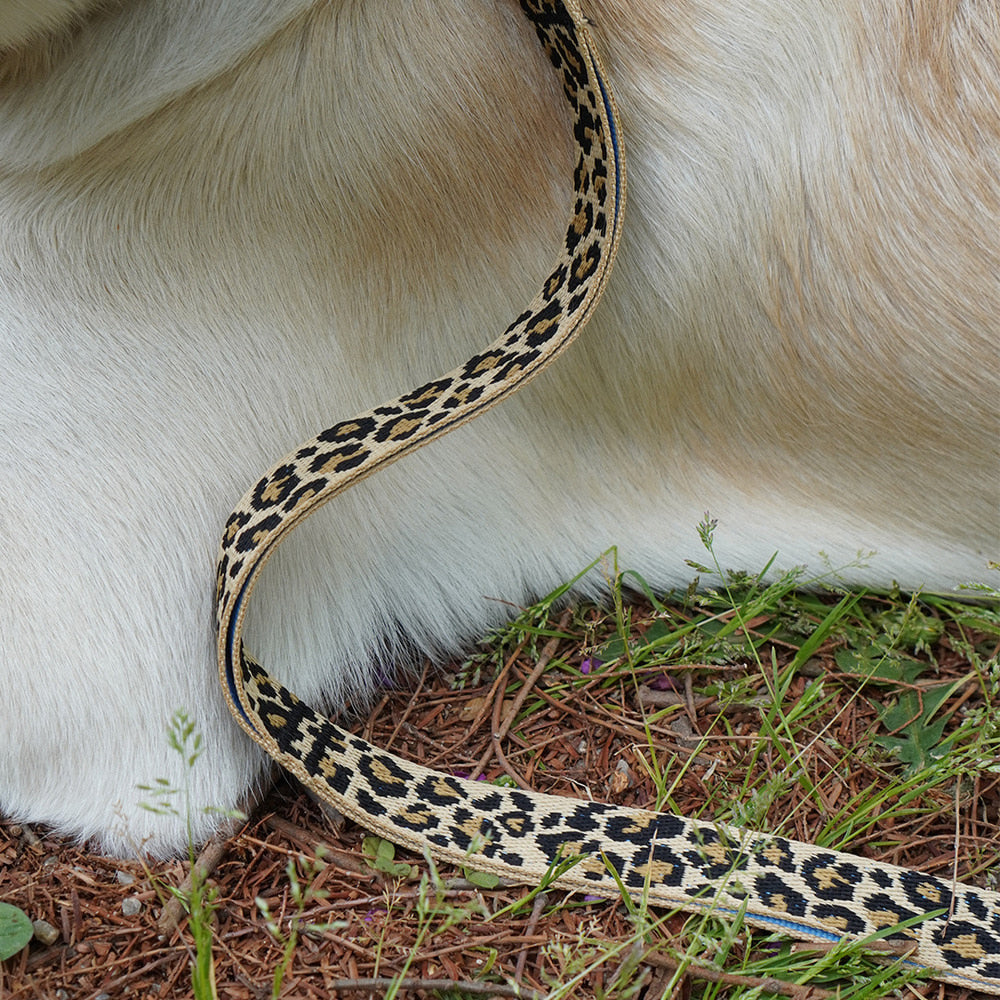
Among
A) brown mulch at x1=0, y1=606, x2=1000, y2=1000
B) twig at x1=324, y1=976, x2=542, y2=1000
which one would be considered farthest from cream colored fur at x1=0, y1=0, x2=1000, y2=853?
twig at x1=324, y1=976, x2=542, y2=1000

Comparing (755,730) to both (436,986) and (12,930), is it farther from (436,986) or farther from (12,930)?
(12,930)

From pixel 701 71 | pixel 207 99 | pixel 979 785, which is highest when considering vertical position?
pixel 207 99

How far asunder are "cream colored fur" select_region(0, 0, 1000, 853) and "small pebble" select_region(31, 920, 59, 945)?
95 millimetres

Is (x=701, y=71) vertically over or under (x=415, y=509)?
over

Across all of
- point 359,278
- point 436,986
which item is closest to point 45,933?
point 436,986

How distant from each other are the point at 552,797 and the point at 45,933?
0.52 m

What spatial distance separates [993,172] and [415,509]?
74 centimetres

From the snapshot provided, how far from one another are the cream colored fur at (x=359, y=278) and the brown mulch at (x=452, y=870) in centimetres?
6

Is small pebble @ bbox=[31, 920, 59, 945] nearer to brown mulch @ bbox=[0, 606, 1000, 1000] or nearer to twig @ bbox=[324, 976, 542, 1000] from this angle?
brown mulch @ bbox=[0, 606, 1000, 1000]

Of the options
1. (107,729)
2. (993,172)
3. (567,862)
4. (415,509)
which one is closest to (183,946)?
(107,729)

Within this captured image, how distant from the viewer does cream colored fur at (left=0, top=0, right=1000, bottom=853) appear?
3.66 feet

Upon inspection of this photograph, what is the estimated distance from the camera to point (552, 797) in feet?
3.85

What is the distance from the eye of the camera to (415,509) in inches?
51.9

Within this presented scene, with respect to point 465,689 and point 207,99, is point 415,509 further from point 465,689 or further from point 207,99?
point 207,99
